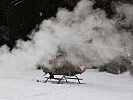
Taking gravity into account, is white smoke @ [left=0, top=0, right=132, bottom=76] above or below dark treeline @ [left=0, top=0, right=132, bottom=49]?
below

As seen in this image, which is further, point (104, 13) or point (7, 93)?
point (104, 13)

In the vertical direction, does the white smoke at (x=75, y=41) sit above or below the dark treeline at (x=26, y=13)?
below

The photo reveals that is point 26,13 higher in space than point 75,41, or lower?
higher

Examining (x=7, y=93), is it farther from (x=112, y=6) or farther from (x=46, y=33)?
(x=112, y=6)

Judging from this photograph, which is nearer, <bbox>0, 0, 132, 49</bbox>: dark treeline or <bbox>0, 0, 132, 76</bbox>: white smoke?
<bbox>0, 0, 132, 76</bbox>: white smoke

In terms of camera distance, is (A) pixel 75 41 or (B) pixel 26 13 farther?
(B) pixel 26 13

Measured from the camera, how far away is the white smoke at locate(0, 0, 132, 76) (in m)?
18.2

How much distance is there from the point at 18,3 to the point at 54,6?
2.56 meters

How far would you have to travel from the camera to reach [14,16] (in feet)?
81.3

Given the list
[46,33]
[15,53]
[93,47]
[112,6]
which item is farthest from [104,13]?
[15,53]

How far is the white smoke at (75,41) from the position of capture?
18219 mm

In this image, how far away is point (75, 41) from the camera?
20.5 metres

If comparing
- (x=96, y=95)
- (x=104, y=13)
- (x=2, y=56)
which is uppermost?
(x=104, y=13)

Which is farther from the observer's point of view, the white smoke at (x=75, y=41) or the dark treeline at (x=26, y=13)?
the dark treeline at (x=26, y=13)
